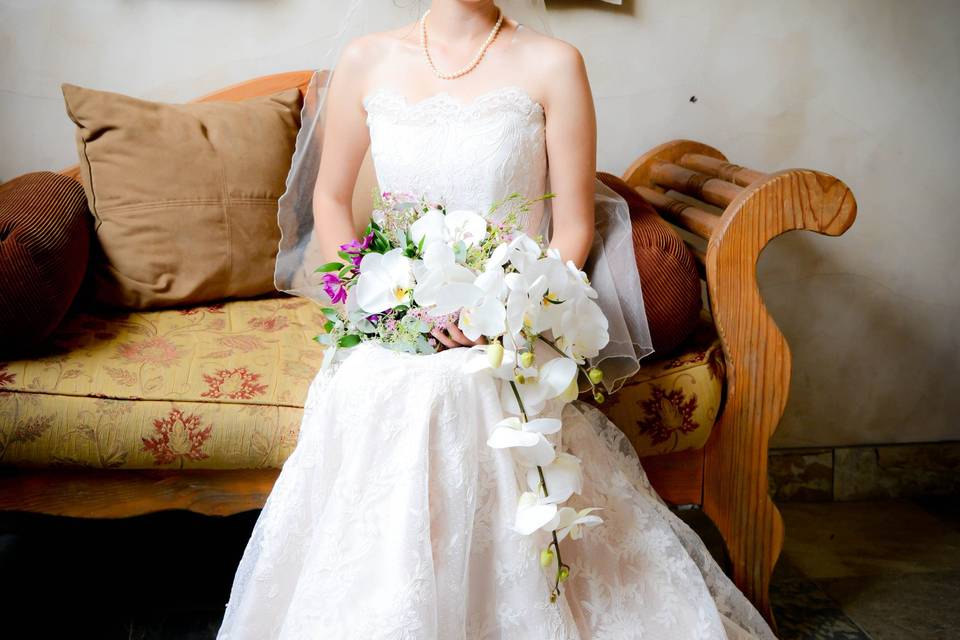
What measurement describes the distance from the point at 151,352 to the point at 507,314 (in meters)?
0.85

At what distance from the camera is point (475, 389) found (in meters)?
1.28

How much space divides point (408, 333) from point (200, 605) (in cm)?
97

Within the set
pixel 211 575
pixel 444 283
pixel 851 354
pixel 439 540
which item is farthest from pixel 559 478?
pixel 851 354

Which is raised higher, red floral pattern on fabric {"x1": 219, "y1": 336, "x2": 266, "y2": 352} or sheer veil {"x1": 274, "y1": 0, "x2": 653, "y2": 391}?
sheer veil {"x1": 274, "y1": 0, "x2": 653, "y2": 391}

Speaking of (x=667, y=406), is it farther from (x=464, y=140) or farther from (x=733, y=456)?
(x=464, y=140)

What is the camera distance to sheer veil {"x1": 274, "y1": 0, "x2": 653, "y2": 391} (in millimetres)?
1560

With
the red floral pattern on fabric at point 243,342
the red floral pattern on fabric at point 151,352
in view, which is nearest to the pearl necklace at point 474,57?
the red floral pattern on fabric at point 243,342

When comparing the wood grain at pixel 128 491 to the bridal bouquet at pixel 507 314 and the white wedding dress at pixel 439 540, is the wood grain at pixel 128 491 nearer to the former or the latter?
the white wedding dress at pixel 439 540

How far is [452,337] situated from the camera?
1359 mm

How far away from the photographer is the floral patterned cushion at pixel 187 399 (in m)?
1.50

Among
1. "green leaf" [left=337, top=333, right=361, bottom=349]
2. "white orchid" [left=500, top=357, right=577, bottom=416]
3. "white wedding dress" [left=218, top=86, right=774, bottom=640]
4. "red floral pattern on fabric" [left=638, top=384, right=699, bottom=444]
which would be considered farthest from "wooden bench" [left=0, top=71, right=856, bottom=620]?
"white orchid" [left=500, top=357, right=577, bottom=416]

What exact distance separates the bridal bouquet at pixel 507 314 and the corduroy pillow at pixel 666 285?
14.2 inches

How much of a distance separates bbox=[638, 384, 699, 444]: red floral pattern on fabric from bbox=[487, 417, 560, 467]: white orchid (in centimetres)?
47

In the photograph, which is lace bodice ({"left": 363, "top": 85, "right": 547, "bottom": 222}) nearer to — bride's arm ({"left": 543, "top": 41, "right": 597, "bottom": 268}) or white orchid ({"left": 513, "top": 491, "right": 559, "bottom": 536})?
bride's arm ({"left": 543, "top": 41, "right": 597, "bottom": 268})
